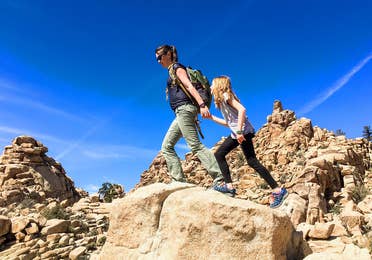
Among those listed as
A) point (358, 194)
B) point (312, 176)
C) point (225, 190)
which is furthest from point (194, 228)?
point (358, 194)

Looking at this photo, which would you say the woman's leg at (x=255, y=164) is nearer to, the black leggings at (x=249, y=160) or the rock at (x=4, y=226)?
the black leggings at (x=249, y=160)

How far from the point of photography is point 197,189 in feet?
20.9

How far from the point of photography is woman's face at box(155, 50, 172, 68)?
21.1 ft

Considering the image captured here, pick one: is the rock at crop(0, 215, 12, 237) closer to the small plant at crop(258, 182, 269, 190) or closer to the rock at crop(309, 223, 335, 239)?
the rock at crop(309, 223, 335, 239)

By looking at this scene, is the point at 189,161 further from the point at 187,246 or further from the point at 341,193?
the point at 187,246

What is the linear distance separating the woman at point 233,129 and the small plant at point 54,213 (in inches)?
464

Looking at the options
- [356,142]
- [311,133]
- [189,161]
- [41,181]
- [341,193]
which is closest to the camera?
[341,193]

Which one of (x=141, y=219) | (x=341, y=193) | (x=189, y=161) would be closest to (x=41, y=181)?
(x=189, y=161)

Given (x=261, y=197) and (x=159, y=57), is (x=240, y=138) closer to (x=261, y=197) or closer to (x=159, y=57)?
(x=159, y=57)

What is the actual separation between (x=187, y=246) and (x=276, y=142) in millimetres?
37198

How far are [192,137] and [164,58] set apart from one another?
60.1 inches

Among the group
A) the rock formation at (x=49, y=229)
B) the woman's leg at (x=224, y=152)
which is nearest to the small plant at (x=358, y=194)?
the rock formation at (x=49, y=229)

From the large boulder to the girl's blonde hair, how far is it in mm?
1639

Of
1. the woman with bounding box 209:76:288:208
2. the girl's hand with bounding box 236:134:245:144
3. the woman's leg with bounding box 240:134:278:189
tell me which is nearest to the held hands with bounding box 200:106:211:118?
the woman with bounding box 209:76:288:208
